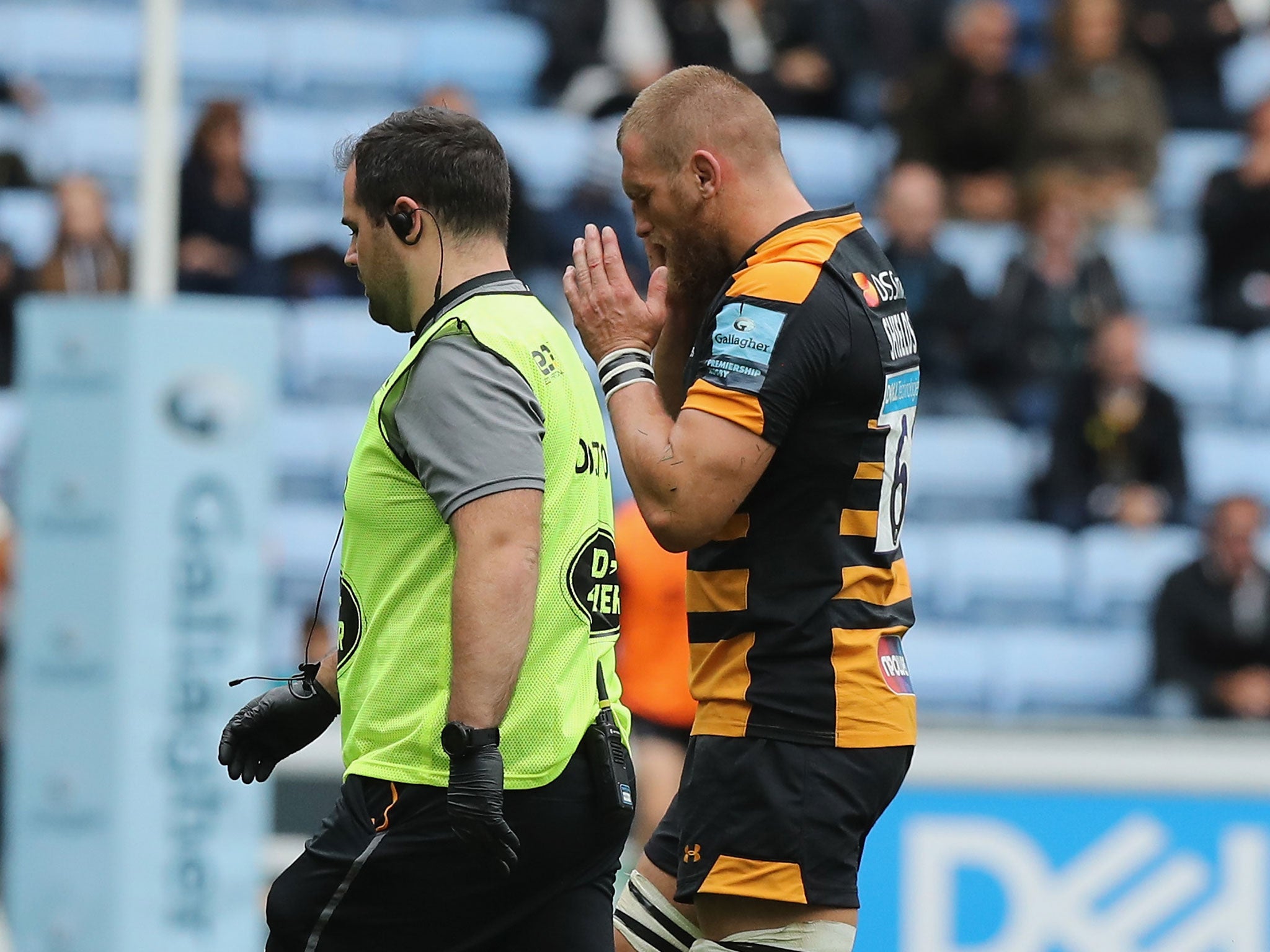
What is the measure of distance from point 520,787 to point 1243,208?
839 centimetres

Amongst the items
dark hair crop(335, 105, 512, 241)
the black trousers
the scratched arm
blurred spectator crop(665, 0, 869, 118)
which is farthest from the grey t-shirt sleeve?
blurred spectator crop(665, 0, 869, 118)

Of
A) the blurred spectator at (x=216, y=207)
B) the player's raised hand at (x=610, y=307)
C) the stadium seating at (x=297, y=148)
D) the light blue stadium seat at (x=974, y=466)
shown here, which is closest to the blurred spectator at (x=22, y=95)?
the stadium seating at (x=297, y=148)

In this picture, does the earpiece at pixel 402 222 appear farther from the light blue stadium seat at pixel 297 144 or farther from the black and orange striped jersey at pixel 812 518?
the light blue stadium seat at pixel 297 144

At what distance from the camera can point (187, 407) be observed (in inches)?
264

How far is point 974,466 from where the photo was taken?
9.92 meters

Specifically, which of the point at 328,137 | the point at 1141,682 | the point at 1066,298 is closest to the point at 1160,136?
the point at 1066,298

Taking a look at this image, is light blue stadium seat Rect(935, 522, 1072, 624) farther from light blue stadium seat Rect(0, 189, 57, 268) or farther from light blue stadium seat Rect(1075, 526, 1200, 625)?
light blue stadium seat Rect(0, 189, 57, 268)

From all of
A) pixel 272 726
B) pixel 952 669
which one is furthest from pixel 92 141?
pixel 272 726

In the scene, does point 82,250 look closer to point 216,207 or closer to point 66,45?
point 216,207

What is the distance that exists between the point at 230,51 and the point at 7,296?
9.61 feet

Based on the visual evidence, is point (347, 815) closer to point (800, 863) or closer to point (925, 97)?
point (800, 863)

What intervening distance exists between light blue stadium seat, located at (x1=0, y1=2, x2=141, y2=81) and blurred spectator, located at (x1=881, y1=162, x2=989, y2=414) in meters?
4.92

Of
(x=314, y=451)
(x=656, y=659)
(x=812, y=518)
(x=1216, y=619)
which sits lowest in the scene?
(x=1216, y=619)

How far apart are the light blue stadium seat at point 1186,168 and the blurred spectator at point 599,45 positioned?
3073 millimetres
